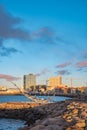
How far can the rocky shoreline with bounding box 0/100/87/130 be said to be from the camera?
21484mm

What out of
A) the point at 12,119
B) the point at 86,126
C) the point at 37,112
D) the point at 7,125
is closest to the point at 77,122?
the point at 86,126

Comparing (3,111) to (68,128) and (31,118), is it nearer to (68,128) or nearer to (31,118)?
(31,118)

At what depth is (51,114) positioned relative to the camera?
36.4 metres

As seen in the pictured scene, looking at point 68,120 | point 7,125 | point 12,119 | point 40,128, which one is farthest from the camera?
point 12,119

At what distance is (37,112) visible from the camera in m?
42.8

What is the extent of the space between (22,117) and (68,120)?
22397 millimetres

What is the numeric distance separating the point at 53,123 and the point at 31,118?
17.6 metres

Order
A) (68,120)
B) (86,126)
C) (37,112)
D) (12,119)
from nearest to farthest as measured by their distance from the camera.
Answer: (86,126) < (68,120) < (37,112) < (12,119)

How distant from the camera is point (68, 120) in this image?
2322cm

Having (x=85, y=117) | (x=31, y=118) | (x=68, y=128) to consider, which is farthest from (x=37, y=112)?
(x=68, y=128)

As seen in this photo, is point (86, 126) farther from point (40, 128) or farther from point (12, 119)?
point (12, 119)

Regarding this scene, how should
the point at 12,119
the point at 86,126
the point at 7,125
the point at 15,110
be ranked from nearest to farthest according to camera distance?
the point at 86,126, the point at 7,125, the point at 12,119, the point at 15,110

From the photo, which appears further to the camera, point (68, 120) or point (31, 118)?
point (31, 118)

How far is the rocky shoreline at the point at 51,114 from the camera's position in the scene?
70.5 ft
